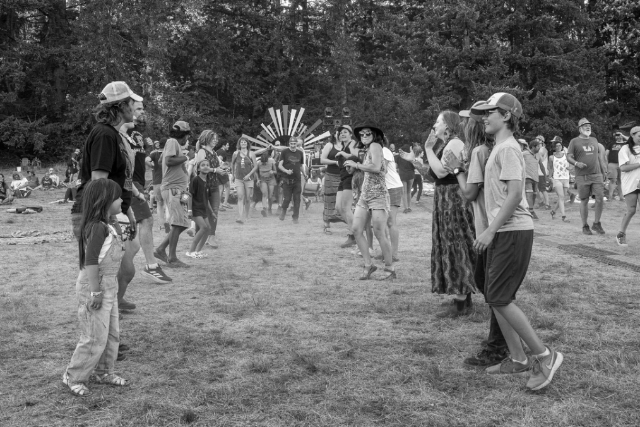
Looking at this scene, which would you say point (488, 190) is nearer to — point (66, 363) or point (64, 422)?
point (64, 422)

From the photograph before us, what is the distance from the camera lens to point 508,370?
13.1ft

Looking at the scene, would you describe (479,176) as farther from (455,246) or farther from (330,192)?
(330,192)

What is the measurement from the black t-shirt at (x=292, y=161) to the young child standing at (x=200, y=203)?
499 centimetres

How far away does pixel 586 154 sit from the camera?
1067 cm

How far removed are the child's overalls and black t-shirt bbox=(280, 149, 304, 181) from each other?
1007 centimetres

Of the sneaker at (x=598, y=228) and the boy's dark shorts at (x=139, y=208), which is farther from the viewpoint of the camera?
the sneaker at (x=598, y=228)

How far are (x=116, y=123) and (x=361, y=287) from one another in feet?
10.9

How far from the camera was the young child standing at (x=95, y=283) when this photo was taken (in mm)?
3701

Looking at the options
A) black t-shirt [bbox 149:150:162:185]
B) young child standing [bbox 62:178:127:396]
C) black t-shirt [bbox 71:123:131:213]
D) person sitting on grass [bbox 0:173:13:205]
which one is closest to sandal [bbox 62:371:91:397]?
young child standing [bbox 62:178:127:396]

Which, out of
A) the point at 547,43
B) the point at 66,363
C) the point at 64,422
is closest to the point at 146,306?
the point at 66,363

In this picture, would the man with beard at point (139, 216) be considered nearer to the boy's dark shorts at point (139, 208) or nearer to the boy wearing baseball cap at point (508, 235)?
the boy's dark shorts at point (139, 208)

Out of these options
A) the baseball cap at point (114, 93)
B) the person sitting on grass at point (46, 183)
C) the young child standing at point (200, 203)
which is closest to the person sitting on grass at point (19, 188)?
the person sitting on grass at point (46, 183)

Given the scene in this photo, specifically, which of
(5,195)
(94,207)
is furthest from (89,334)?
(5,195)

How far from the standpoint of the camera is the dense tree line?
96.1 ft
